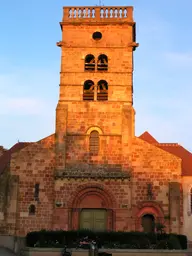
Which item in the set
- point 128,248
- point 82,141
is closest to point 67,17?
point 82,141

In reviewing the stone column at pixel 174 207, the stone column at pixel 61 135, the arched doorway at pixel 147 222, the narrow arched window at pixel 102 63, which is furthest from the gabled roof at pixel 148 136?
A: the arched doorway at pixel 147 222

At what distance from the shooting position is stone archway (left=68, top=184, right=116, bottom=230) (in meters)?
33.2

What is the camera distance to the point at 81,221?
33.3 m

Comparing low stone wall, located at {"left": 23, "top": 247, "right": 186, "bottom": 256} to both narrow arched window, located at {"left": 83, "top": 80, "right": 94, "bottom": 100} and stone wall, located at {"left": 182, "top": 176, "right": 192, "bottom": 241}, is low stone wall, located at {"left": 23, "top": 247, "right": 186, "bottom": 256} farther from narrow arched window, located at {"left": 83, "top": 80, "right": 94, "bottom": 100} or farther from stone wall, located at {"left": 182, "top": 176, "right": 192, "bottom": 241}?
narrow arched window, located at {"left": 83, "top": 80, "right": 94, "bottom": 100}

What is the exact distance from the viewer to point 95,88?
35594mm

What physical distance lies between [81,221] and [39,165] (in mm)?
4904

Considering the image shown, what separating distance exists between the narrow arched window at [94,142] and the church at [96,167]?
0.07m

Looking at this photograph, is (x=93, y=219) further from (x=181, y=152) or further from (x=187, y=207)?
(x=181, y=152)

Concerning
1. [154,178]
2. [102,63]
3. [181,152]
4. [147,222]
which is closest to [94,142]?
[154,178]

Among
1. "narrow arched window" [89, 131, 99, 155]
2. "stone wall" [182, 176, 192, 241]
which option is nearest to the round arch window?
"narrow arched window" [89, 131, 99, 155]

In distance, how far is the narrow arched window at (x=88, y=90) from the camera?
35656 millimetres

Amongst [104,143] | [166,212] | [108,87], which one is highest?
[108,87]

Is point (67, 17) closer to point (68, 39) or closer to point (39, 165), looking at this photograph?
point (68, 39)

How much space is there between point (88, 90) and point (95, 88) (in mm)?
Answer: 605
